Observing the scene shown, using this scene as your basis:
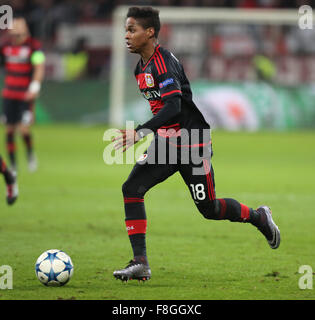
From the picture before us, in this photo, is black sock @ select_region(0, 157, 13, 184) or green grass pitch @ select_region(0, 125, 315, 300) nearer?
green grass pitch @ select_region(0, 125, 315, 300)

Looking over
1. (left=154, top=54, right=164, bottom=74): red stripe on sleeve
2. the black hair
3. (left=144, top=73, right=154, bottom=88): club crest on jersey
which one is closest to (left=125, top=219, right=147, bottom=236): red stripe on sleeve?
(left=144, top=73, right=154, bottom=88): club crest on jersey

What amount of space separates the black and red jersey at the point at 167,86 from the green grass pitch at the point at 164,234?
1265 millimetres

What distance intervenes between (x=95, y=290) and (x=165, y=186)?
285 inches

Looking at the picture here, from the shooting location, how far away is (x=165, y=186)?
12.5m

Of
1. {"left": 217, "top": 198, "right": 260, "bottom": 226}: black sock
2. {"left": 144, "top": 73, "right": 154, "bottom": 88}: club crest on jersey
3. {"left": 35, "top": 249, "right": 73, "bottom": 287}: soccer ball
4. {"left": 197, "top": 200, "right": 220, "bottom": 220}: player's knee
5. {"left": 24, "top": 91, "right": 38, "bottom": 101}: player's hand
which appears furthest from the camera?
{"left": 24, "top": 91, "right": 38, "bottom": 101}: player's hand

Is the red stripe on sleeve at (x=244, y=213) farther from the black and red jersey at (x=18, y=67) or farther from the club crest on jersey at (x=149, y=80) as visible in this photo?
the black and red jersey at (x=18, y=67)

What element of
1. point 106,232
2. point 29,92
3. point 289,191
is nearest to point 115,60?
point 29,92

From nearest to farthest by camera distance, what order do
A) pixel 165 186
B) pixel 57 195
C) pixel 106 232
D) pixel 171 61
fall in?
pixel 171 61 → pixel 106 232 → pixel 57 195 → pixel 165 186

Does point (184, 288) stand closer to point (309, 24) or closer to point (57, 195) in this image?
point (57, 195)

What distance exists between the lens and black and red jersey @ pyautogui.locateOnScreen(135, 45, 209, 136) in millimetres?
5570

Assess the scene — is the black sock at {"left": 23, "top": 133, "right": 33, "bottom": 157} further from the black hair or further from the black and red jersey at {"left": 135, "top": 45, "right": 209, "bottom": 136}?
the black hair

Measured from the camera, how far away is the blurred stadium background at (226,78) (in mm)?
22438

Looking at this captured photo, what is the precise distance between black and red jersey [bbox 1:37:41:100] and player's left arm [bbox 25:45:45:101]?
0.22 meters

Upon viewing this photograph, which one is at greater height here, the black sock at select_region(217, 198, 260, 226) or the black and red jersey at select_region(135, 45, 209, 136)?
the black and red jersey at select_region(135, 45, 209, 136)
